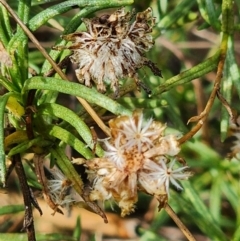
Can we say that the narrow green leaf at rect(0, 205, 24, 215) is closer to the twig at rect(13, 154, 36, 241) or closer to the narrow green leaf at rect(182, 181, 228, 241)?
the twig at rect(13, 154, 36, 241)

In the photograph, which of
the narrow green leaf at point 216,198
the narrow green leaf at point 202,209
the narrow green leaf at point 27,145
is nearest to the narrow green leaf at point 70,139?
the narrow green leaf at point 27,145

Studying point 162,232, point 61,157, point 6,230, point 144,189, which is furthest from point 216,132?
point 144,189

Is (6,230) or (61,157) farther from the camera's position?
(6,230)

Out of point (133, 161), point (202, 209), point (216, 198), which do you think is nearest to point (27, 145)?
point (133, 161)

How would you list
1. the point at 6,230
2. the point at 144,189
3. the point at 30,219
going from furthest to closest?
1. the point at 6,230
2. the point at 30,219
3. the point at 144,189

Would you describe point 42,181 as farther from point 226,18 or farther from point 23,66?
point 226,18

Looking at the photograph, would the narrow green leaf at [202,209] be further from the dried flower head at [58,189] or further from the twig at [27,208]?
the twig at [27,208]
